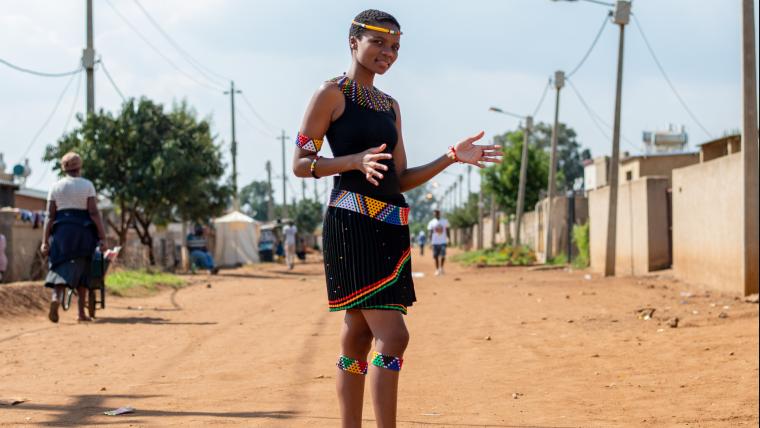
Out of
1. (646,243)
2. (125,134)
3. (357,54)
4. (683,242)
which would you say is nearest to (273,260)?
(125,134)

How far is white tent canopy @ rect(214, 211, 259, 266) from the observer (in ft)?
140

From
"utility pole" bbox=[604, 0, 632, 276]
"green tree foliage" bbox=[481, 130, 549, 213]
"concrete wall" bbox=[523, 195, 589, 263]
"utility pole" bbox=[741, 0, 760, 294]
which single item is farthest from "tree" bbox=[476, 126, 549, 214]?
"utility pole" bbox=[741, 0, 760, 294]

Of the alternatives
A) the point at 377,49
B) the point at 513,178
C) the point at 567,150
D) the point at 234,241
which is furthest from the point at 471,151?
the point at 567,150

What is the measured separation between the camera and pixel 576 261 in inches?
1188

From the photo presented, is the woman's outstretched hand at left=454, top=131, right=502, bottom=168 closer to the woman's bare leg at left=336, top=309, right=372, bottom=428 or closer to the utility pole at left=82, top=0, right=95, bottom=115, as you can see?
the woman's bare leg at left=336, top=309, right=372, bottom=428

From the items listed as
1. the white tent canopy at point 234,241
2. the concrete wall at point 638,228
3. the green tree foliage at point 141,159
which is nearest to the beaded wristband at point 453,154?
the concrete wall at point 638,228

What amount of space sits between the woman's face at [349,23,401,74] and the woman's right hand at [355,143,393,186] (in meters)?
0.45

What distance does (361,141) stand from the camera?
4.05 m

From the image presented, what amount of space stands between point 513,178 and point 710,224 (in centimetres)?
3877

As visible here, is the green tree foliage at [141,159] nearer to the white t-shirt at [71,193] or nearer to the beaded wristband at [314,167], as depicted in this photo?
the white t-shirt at [71,193]

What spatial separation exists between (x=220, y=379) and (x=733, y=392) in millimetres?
3421

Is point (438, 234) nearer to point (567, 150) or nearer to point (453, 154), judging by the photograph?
point (453, 154)

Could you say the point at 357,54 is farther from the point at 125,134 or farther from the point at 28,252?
the point at 125,134

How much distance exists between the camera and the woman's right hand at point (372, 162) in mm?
3740
